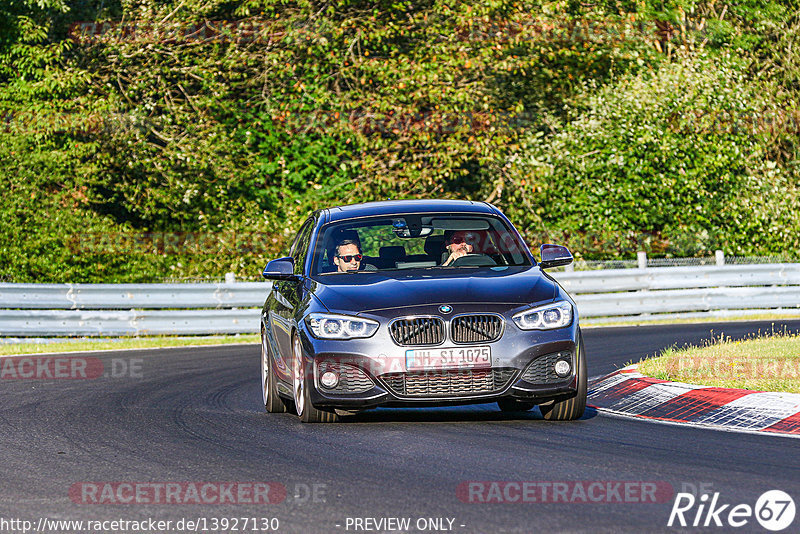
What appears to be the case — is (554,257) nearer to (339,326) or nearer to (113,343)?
(339,326)

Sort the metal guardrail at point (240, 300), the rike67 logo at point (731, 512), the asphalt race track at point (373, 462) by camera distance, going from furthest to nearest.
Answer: the metal guardrail at point (240, 300) → the asphalt race track at point (373, 462) → the rike67 logo at point (731, 512)

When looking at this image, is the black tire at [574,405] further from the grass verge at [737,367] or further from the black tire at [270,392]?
the black tire at [270,392]

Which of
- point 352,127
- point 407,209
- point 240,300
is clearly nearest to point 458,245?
point 407,209

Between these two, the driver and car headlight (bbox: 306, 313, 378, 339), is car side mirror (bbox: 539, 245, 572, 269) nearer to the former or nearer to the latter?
the driver

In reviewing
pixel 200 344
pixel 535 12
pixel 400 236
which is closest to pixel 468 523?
pixel 400 236

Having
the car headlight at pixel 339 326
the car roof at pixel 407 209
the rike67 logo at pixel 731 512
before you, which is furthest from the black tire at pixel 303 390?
the rike67 logo at pixel 731 512

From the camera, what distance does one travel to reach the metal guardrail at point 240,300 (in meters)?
20.9

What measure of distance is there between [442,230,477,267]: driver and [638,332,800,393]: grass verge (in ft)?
7.41

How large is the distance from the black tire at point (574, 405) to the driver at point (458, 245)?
1.37 m

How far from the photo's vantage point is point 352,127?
29.5 metres

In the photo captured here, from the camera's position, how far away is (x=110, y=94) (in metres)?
28.9

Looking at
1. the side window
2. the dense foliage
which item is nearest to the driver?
the side window

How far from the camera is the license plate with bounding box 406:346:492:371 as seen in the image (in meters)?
9.07

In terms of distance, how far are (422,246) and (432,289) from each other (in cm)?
129
